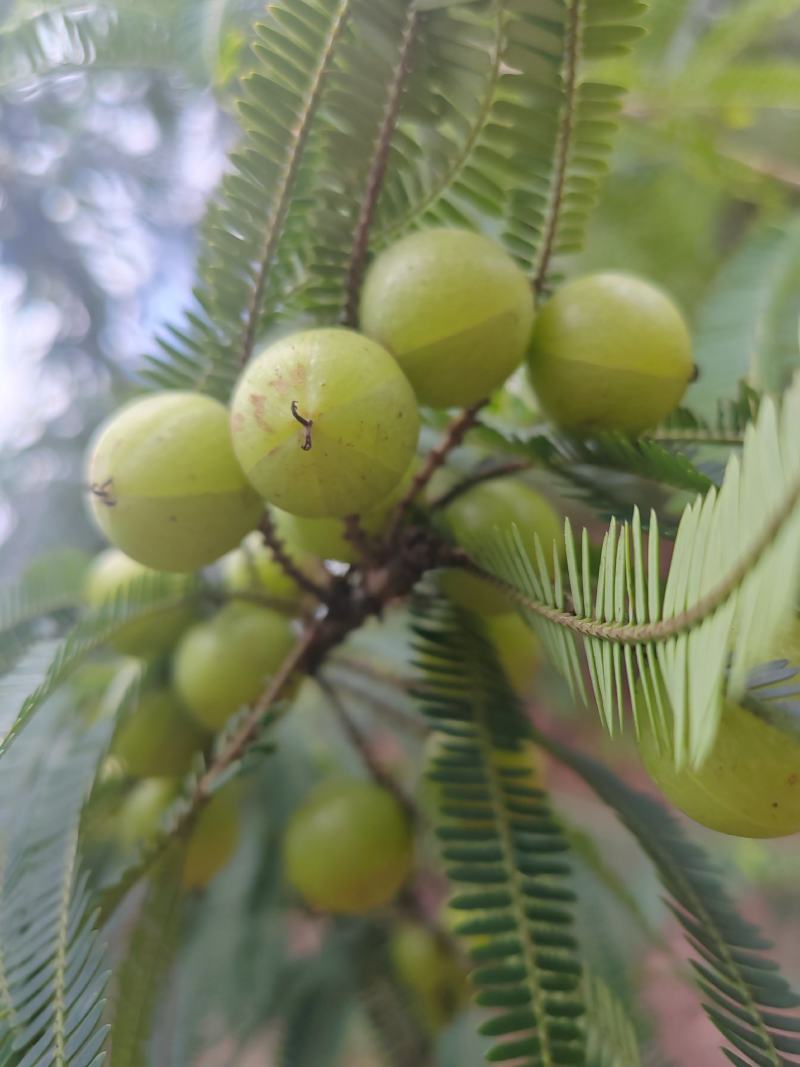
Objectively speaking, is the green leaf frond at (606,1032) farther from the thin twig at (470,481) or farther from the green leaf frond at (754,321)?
the green leaf frond at (754,321)

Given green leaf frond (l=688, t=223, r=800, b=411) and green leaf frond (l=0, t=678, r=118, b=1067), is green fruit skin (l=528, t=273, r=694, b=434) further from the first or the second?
green leaf frond (l=0, t=678, r=118, b=1067)

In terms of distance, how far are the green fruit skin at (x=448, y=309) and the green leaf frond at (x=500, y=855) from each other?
0.25m

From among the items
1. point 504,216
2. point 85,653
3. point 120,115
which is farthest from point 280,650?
point 120,115

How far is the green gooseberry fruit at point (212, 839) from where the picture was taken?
958mm

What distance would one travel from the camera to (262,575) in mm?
953

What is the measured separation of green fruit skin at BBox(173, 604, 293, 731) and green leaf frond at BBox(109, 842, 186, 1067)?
0.15 m

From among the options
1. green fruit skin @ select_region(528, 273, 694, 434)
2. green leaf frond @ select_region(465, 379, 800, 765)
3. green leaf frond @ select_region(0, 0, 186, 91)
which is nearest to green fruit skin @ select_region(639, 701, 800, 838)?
green leaf frond @ select_region(465, 379, 800, 765)

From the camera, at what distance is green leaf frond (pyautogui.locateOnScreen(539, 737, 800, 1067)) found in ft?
1.68

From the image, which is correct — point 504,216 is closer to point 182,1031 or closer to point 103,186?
point 182,1031

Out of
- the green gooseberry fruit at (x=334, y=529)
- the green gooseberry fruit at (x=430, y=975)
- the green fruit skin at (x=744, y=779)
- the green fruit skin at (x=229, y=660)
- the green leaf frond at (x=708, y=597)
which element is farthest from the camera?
the green gooseberry fruit at (x=430, y=975)

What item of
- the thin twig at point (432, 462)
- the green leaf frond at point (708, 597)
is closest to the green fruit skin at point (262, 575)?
the thin twig at point (432, 462)

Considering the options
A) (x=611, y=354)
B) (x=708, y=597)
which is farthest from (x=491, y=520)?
(x=708, y=597)

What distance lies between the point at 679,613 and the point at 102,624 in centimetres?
54

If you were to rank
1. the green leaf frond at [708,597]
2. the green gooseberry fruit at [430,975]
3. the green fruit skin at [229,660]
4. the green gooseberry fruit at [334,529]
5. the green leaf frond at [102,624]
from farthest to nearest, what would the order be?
the green gooseberry fruit at [430,975]
the green fruit skin at [229,660]
the green gooseberry fruit at [334,529]
the green leaf frond at [102,624]
the green leaf frond at [708,597]
